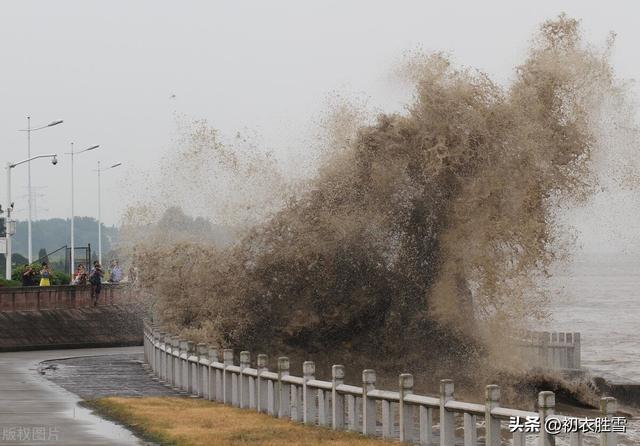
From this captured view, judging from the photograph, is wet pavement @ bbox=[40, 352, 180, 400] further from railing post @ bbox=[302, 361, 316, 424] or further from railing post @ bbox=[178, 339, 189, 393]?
railing post @ bbox=[302, 361, 316, 424]

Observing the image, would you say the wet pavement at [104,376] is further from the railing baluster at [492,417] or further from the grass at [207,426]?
the railing baluster at [492,417]

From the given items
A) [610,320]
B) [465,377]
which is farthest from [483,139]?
[610,320]

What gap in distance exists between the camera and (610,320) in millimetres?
95250

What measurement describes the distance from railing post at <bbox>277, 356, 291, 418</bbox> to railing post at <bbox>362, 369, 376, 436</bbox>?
9.18ft

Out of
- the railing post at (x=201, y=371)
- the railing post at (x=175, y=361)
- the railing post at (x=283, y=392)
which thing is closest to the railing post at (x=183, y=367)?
the railing post at (x=175, y=361)

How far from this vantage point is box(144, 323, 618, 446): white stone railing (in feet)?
48.3

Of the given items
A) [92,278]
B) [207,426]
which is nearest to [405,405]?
[207,426]

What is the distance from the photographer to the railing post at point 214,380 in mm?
Result: 24062

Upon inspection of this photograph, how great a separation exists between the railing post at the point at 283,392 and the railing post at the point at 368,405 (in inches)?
110

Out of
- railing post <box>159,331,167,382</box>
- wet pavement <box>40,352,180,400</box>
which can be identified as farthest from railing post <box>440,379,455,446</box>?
railing post <box>159,331,167,382</box>

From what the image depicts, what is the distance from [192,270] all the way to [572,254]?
9.66 m

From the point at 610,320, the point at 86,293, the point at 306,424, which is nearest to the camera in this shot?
the point at 306,424

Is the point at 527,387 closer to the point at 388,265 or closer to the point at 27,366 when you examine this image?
the point at 388,265

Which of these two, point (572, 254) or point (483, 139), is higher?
point (483, 139)
